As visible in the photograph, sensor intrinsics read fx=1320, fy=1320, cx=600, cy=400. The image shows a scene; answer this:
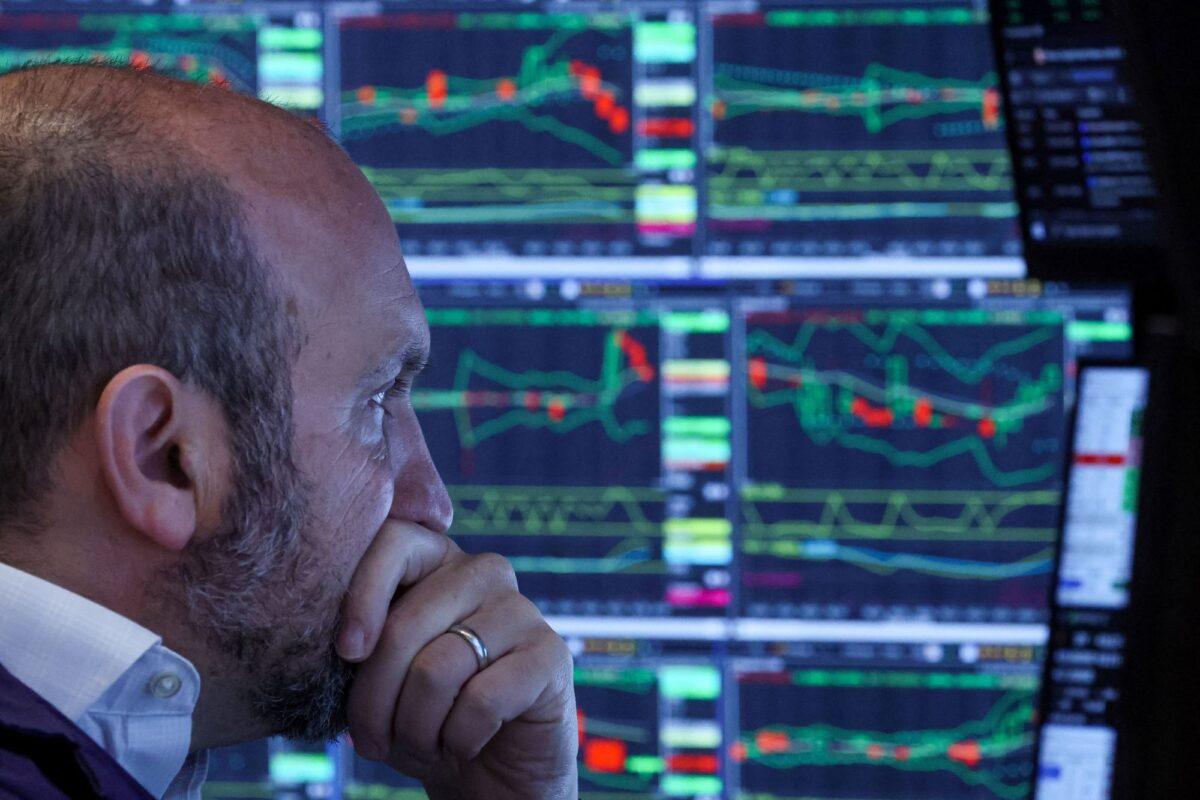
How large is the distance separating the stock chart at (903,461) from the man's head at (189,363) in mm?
1073

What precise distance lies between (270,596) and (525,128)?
1.22 meters

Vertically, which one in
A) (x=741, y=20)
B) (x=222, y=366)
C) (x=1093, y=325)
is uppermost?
(x=741, y=20)

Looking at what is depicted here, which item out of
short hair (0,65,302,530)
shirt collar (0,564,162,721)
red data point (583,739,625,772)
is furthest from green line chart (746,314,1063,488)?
shirt collar (0,564,162,721)

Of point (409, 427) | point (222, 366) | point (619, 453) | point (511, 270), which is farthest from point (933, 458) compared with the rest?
point (222, 366)

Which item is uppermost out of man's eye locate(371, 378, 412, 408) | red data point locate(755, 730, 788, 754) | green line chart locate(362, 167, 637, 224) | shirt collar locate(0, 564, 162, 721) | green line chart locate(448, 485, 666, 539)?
green line chart locate(362, 167, 637, 224)

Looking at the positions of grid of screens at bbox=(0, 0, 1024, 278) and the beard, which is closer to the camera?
the beard

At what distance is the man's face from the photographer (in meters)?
0.99

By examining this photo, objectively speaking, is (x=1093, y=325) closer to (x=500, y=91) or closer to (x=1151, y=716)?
(x=500, y=91)

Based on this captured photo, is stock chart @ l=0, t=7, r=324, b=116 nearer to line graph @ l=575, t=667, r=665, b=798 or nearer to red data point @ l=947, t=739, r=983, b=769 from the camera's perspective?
line graph @ l=575, t=667, r=665, b=798

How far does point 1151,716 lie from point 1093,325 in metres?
1.47

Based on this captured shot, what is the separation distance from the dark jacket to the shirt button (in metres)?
0.07

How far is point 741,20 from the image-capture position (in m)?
2.01

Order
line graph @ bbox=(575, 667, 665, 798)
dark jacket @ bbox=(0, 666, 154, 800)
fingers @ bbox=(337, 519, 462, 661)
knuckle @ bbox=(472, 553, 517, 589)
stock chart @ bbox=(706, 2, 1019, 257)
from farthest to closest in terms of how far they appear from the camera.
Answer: line graph @ bbox=(575, 667, 665, 798) → stock chart @ bbox=(706, 2, 1019, 257) → knuckle @ bbox=(472, 553, 517, 589) → fingers @ bbox=(337, 519, 462, 661) → dark jacket @ bbox=(0, 666, 154, 800)

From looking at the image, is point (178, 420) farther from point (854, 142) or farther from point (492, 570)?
point (854, 142)
